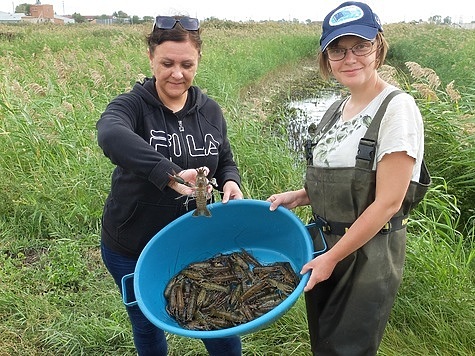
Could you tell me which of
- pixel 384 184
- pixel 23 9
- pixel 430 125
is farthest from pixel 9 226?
pixel 23 9

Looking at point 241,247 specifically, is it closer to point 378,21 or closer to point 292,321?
point 292,321

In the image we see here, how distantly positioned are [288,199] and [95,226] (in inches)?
96.2

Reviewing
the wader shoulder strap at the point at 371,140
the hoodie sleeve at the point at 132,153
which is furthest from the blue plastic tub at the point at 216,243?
the wader shoulder strap at the point at 371,140

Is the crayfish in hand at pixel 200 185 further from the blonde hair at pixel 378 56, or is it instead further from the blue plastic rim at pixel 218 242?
the blonde hair at pixel 378 56

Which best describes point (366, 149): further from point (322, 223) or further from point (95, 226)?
point (95, 226)

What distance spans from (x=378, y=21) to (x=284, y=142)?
12.1 feet

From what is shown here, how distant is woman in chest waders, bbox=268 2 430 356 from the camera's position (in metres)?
1.61

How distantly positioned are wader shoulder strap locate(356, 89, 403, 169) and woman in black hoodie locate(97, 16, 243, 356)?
675mm

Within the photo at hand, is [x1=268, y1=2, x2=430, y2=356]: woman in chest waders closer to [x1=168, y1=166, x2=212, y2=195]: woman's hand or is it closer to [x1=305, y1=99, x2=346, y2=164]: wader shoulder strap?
[x1=305, y1=99, x2=346, y2=164]: wader shoulder strap

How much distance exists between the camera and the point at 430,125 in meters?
4.34

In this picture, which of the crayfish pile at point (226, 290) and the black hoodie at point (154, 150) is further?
the crayfish pile at point (226, 290)

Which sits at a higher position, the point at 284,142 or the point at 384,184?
the point at 384,184

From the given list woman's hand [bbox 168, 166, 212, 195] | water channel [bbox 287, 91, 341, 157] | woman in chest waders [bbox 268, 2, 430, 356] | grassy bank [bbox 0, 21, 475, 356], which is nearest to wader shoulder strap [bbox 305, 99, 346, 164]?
woman in chest waders [bbox 268, 2, 430, 356]

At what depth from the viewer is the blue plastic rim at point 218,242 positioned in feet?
6.54
